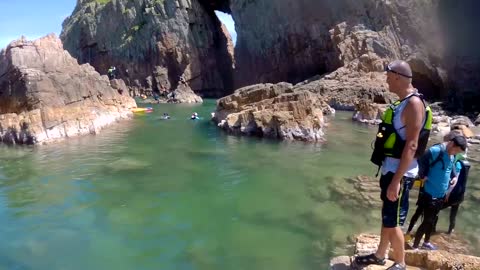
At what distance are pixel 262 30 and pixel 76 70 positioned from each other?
37535 millimetres

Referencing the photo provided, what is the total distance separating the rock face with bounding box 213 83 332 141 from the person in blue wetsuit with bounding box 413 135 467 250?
14669 millimetres

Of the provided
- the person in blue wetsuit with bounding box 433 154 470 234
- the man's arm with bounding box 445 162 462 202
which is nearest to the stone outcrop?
the man's arm with bounding box 445 162 462 202

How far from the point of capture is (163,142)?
2205 centimetres

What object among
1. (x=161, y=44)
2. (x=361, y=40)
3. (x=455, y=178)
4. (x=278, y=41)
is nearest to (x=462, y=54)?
(x=361, y=40)

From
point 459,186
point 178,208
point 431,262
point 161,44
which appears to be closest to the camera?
point 431,262

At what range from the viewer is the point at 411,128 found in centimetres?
473

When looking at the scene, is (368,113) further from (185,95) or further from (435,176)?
(185,95)

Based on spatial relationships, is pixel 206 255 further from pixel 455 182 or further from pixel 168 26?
pixel 168 26

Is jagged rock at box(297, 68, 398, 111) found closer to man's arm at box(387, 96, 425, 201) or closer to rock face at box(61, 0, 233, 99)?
rock face at box(61, 0, 233, 99)

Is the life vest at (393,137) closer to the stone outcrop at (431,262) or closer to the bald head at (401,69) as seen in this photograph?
the bald head at (401,69)

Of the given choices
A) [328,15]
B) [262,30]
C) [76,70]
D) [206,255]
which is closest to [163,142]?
[76,70]

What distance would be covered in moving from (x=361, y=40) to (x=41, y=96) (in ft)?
124

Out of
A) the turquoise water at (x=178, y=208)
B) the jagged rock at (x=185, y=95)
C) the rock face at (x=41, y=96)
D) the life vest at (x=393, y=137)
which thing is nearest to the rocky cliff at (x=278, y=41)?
the jagged rock at (x=185, y=95)

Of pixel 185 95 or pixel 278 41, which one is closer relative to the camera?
pixel 278 41
